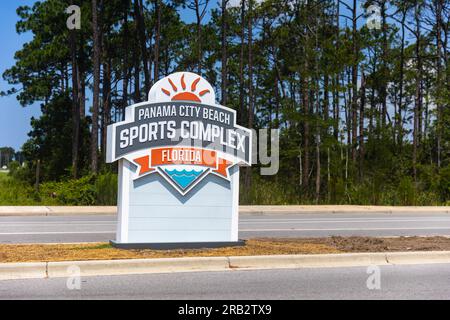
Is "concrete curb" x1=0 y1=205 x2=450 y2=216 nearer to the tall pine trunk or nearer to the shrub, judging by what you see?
the shrub

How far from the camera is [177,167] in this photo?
35.0 ft

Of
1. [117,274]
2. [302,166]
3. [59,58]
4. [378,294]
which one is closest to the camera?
[378,294]

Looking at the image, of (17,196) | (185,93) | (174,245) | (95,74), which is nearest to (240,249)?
(174,245)

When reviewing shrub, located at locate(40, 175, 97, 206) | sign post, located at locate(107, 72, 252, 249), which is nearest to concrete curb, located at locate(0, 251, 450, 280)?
sign post, located at locate(107, 72, 252, 249)

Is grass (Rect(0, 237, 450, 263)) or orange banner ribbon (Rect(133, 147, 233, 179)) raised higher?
orange banner ribbon (Rect(133, 147, 233, 179))

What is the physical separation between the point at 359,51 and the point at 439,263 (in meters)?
23.3

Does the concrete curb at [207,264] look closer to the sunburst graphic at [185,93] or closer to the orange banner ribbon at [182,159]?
the orange banner ribbon at [182,159]

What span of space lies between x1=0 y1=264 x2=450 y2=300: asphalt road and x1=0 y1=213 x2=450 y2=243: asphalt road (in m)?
4.60

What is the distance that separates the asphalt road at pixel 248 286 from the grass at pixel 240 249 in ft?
3.32

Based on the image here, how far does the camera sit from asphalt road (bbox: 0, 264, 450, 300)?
7.57m

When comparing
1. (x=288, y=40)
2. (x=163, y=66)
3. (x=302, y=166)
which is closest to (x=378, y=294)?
(x=302, y=166)

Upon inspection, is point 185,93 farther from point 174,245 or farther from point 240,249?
point 240,249
